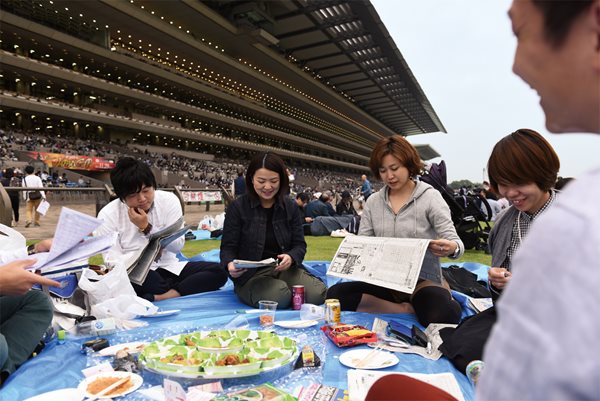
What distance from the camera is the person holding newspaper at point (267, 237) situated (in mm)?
3143

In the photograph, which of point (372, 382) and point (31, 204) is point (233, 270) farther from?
point (31, 204)

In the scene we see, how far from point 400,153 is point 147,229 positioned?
206 centimetres

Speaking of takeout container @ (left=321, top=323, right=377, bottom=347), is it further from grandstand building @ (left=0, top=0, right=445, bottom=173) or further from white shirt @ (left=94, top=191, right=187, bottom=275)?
grandstand building @ (left=0, top=0, right=445, bottom=173)

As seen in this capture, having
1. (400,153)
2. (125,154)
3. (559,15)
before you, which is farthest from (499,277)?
(125,154)

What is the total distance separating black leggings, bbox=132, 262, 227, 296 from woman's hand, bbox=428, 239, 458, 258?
2.00 meters

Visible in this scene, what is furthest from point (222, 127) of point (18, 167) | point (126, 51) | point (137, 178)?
point (137, 178)

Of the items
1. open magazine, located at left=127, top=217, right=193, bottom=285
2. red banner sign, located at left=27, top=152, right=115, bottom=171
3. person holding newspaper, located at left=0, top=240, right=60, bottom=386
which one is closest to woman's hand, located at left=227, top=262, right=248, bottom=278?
open magazine, located at left=127, top=217, right=193, bottom=285

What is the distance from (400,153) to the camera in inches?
111

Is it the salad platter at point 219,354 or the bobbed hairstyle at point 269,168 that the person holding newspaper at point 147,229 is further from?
the salad platter at point 219,354

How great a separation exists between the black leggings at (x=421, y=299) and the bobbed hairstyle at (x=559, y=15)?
93.1 inches

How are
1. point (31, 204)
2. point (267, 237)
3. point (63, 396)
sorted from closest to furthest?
point (63, 396)
point (267, 237)
point (31, 204)


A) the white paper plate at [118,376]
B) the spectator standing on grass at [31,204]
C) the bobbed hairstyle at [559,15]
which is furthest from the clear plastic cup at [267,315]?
the spectator standing on grass at [31,204]

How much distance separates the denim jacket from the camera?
327cm

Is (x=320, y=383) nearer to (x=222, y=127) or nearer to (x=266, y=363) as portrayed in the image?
(x=266, y=363)
